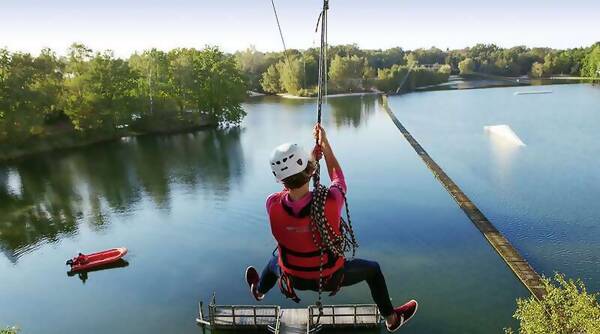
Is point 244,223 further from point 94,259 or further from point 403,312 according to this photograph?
point 403,312

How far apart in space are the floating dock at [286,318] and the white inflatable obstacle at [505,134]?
3627 cm

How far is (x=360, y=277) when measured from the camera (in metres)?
4.96

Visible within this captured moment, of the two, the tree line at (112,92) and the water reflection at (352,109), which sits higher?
the tree line at (112,92)

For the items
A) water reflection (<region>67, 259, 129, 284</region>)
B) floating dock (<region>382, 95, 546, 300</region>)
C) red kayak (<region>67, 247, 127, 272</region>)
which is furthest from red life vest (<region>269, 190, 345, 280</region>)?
red kayak (<region>67, 247, 127, 272</region>)

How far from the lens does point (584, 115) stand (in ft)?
207

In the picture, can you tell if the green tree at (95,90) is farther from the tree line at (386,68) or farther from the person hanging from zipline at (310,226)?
the person hanging from zipline at (310,226)

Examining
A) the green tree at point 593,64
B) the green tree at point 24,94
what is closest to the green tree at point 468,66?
the green tree at point 593,64

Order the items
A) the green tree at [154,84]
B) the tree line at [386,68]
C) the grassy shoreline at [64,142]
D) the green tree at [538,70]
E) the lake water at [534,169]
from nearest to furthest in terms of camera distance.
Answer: the lake water at [534,169] < the grassy shoreline at [64,142] < the green tree at [154,84] < the tree line at [386,68] < the green tree at [538,70]

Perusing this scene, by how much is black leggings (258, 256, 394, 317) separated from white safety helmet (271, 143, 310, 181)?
1315 mm

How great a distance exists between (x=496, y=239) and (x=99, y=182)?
3103 cm

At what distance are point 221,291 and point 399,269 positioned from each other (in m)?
8.32

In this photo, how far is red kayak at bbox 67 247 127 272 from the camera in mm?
22859

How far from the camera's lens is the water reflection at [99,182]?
2955cm

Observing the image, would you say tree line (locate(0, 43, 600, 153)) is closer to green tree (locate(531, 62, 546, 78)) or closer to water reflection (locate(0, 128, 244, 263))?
water reflection (locate(0, 128, 244, 263))
